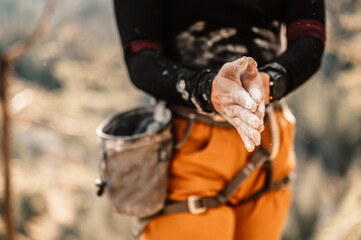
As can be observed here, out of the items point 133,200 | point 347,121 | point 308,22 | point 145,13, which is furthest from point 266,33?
point 347,121

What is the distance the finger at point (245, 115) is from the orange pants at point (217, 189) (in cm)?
28

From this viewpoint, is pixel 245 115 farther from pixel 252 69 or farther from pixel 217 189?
pixel 217 189

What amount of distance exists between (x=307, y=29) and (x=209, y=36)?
0.16 meters

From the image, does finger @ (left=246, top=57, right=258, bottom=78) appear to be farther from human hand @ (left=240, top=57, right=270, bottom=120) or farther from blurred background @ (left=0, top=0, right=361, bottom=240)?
blurred background @ (left=0, top=0, right=361, bottom=240)

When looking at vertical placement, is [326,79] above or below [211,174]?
below

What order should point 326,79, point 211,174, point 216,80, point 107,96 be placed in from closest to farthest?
point 216,80 < point 211,174 < point 326,79 < point 107,96

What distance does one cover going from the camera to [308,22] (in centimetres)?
69

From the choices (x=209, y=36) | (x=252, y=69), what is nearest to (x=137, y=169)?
(x=209, y=36)

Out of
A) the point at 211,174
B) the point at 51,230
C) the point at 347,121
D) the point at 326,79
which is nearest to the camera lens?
the point at 211,174

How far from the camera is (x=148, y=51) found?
28.8 inches

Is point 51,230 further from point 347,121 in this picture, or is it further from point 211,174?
point 211,174

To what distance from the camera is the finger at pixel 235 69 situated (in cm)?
48

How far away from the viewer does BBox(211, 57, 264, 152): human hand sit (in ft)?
1.53

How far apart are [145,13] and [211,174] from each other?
303mm
